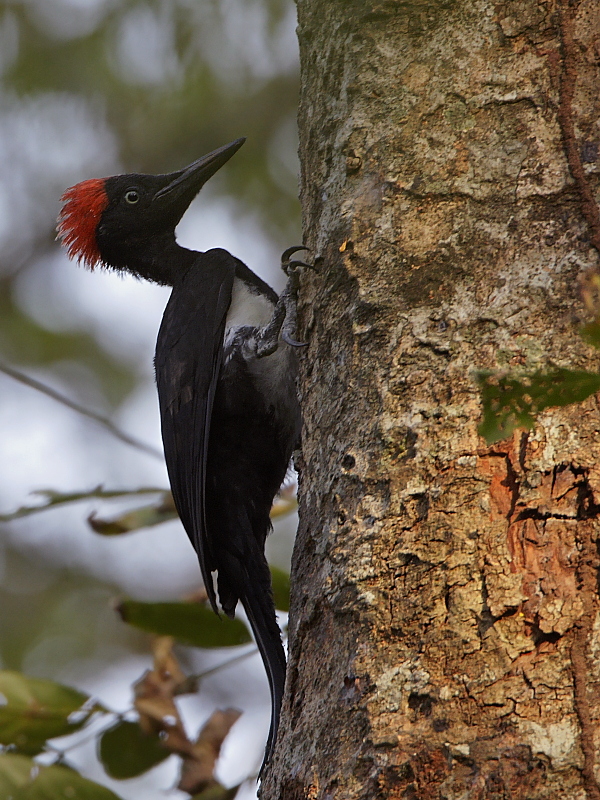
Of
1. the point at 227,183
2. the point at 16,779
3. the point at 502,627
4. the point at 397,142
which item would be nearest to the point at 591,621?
the point at 502,627

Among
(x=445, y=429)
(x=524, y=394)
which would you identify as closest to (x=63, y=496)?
(x=445, y=429)

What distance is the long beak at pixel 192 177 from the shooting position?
3.81 metres

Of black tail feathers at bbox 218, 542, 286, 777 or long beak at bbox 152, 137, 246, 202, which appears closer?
black tail feathers at bbox 218, 542, 286, 777

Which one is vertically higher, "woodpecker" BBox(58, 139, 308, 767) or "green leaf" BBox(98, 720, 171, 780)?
"woodpecker" BBox(58, 139, 308, 767)

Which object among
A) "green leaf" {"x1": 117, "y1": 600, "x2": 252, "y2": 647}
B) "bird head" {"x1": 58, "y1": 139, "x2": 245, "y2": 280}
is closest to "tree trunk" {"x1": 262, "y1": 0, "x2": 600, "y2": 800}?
"green leaf" {"x1": 117, "y1": 600, "x2": 252, "y2": 647}

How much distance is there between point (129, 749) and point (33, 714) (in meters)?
0.32

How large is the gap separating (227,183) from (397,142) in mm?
4358

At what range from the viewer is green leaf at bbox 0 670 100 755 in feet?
8.79

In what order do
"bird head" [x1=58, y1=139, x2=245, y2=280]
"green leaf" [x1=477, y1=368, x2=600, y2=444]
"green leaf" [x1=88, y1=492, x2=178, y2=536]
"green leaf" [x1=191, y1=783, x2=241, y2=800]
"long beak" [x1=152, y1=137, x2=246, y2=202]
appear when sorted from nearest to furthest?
"green leaf" [x1=477, y1=368, x2=600, y2=444]
"green leaf" [x1=191, y1=783, x2=241, y2=800]
"green leaf" [x1=88, y1=492, x2=178, y2=536]
"long beak" [x1=152, y1=137, x2=246, y2=202]
"bird head" [x1=58, y1=139, x2=245, y2=280]

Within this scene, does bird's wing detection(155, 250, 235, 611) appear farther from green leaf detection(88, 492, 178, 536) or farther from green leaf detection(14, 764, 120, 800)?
green leaf detection(14, 764, 120, 800)

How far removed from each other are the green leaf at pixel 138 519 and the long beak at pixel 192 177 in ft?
4.71

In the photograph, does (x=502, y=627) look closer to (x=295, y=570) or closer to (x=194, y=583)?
(x=295, y=570)

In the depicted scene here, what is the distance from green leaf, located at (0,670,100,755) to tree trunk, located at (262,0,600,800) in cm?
125

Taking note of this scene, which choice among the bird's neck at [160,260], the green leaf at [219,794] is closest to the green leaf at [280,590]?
the green leaf at [219,794]
